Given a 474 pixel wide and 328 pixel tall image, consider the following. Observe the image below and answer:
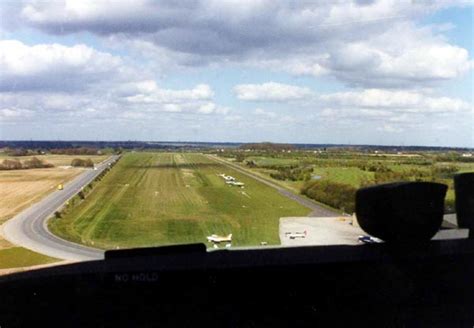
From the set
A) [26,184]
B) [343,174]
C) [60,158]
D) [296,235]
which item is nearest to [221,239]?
[296,235]

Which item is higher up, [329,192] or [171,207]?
[329,192]

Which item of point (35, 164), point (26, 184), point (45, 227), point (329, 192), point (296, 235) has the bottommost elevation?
point (45, 227)

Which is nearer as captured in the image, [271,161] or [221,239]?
[221,239]

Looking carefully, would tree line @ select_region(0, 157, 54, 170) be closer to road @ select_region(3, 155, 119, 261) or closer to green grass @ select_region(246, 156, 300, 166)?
road @ select_region(3, 155, 119, 261)

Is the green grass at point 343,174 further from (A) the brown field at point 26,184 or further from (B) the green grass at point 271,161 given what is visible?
(A) the brown field at point 26,184

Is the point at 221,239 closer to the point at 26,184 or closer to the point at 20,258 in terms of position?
the point at 20,258

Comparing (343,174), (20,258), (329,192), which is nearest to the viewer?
(20,258)

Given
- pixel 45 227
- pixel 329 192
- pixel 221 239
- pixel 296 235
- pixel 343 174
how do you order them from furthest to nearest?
pixel 343 174 → pixel 329 192 → pixel 45 227 → pixel 221 239 → pixel 296 235
